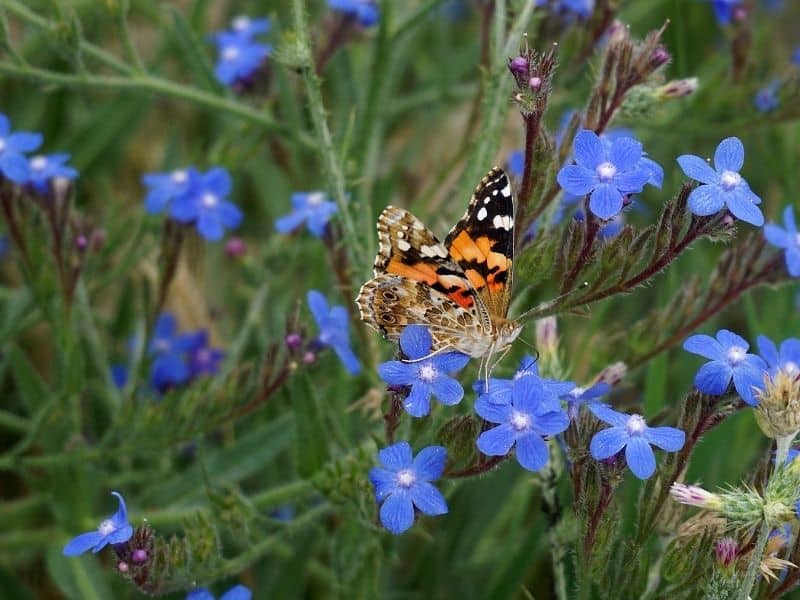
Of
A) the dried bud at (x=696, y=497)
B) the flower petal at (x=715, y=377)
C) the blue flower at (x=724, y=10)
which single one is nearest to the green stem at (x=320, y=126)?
the flower petal at (x=715, y=377)

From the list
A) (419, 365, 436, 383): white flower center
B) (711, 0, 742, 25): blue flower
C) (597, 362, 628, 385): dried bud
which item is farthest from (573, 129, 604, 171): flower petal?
(711, 0, 742, 25): blue flower

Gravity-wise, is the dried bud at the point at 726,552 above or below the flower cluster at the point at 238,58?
below

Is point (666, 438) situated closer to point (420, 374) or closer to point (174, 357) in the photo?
point (420, 374)

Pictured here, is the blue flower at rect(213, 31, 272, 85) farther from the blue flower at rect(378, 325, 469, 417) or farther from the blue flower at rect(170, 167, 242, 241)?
the blue flower at rect(378, 325, 469, 417)

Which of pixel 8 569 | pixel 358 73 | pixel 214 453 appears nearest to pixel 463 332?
pixel 214 453

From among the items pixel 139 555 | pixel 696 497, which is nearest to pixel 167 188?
pixel 139 555

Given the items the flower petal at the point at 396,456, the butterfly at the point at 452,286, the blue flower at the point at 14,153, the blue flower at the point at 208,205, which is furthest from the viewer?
the blue flower at the point at 208,205

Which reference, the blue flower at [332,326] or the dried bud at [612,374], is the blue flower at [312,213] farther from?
the dried bud at [612,374]
